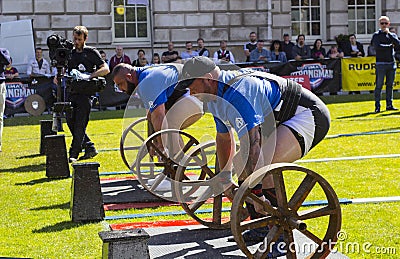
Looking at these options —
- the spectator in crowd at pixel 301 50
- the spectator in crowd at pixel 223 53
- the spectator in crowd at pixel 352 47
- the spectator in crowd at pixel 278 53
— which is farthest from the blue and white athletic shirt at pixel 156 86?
the spectator in crowd at pixel 352 47

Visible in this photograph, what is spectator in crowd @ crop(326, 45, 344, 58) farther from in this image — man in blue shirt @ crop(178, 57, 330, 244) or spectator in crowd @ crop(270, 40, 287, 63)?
man in blue shirt @ crop(178, 57, 330, 244)

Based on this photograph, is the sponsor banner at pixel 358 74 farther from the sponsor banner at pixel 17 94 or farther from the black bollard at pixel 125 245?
the black bollard at pixel 125 245

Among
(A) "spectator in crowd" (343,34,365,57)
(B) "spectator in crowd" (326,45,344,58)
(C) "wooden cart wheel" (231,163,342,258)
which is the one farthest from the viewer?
(A) "spectator in crowd" (343,34,365,57)

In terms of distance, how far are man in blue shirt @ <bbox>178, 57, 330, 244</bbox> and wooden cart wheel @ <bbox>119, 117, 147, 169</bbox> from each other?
332 centimetres

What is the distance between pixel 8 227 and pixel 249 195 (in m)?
3.18

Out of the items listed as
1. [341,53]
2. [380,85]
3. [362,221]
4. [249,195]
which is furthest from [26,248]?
[341,53]

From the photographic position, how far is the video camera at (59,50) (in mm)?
12047

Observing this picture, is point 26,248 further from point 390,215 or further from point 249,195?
point 390,215

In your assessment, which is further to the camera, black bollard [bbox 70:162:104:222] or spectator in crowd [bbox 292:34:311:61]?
spectator in crowd [bbox 292:34:311:61]

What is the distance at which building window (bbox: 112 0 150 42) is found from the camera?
92.8 feet

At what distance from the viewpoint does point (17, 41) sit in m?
24.0

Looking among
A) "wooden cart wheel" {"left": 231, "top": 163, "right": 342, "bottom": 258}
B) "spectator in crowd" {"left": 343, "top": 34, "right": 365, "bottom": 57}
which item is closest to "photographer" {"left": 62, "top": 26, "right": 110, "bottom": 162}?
"wooden cart wheel" {"left": 231, "top": 163, "right": 342, "bottom": 258}

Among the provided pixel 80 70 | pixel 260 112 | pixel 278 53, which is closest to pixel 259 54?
pixel 278 53

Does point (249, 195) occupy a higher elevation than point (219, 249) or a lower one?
higher
